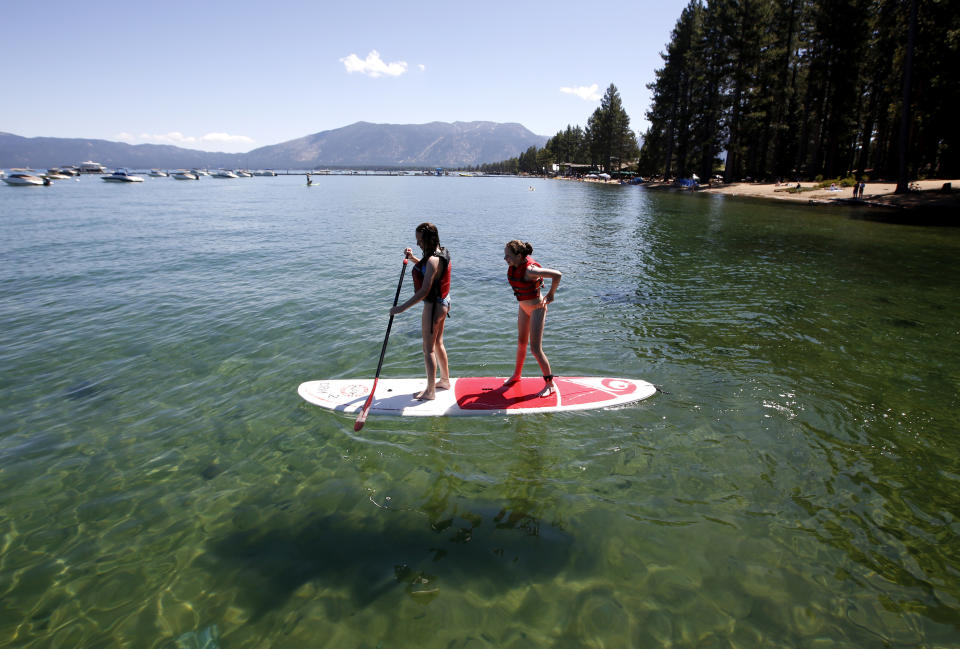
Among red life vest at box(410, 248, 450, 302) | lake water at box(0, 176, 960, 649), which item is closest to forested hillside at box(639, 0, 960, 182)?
lake water at box(0, 176, 960, 649)

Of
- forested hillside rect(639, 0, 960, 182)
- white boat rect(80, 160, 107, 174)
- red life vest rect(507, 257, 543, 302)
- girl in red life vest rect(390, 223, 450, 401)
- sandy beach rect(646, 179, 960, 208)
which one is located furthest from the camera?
white boat rect(80, 160, 107, 174)

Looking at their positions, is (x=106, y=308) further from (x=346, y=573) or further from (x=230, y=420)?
(x=346, y=573)

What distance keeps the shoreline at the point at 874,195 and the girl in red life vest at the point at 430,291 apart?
46567 millimetres

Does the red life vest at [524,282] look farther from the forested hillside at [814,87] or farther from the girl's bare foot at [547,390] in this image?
the forested hillside at [814,87]

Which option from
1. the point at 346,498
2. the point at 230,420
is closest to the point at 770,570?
the point at 346,498

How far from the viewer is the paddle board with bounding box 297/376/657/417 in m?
7.91

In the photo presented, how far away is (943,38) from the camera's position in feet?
114

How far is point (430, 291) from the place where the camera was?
7473 millimetres

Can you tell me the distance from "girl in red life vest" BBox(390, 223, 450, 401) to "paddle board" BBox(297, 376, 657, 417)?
424 millimetres

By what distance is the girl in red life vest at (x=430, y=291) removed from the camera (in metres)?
7.16

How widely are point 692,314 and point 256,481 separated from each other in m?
12.2

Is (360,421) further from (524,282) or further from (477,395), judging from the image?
(524,282)

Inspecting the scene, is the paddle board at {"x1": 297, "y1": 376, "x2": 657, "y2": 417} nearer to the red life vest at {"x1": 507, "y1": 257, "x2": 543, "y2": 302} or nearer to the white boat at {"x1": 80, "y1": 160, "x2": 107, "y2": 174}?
the red life vest at {"x1": 507, "y1": 257, "x2": 543, "y2": 302}

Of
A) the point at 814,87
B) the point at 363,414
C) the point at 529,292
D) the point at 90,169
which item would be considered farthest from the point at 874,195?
the point at 90,169
